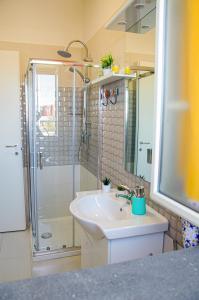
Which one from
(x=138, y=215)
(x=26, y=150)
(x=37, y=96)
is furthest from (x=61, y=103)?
(x=138, y=215)

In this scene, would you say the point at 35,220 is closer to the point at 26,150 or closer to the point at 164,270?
the point at 26,150

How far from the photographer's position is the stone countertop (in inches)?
29.3

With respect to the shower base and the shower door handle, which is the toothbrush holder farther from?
the shower door handle

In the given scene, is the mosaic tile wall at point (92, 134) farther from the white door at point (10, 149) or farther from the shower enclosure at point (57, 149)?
the white door at point (10, 149)

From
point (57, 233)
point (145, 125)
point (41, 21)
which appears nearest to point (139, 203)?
point (145, 125)

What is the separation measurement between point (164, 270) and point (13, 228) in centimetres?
Answer: 289

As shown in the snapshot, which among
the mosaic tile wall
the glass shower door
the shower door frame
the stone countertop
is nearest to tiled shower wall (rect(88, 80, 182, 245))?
the mosaic tile wall

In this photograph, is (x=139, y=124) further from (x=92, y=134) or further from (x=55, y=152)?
(x=55, y=152)

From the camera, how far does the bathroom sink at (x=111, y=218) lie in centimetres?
150

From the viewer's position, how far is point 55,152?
333 cm

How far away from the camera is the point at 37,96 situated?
2.94 meters

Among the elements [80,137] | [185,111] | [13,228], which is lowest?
[13,228]

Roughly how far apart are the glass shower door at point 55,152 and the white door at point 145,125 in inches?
51.7

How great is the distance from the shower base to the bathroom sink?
31.8 inches
